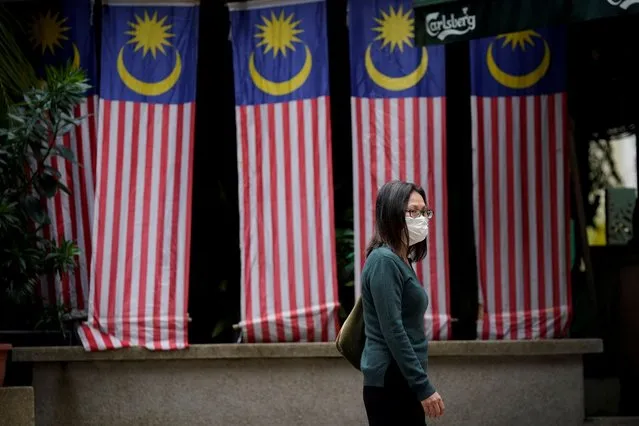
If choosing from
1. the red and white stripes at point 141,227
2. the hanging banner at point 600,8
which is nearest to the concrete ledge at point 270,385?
the red and white stripes at point 141,227

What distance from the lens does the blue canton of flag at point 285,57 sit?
923 cm

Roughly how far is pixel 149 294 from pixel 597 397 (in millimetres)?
4360

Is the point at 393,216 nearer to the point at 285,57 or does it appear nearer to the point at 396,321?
the point at 396,321

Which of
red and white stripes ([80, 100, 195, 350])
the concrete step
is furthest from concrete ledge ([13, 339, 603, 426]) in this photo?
red and white stripes ([80, 100, 195, 350])

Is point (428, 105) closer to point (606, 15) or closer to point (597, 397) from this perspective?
point (606, 15)

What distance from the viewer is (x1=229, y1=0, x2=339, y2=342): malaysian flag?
29.7 ft

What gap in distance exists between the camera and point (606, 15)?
24.9ft

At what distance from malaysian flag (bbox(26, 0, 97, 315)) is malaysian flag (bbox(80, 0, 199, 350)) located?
0.32 meters

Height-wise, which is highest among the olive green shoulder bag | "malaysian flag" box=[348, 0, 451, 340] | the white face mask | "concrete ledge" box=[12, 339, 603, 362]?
"malaysian flag" box=[348, 0, 451, 340]

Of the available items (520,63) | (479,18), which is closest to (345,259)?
(520,63)

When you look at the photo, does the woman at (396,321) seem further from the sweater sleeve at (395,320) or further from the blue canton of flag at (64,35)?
the blue canton of flag at (64,35)

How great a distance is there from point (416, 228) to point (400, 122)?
374cm

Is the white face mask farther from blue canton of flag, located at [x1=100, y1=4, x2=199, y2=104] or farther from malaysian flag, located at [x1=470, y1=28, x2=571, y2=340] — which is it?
blue canton of flag, located at [x1=100, y1=4, x2=199, y2=104]

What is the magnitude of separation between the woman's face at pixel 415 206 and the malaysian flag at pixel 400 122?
3567mm
